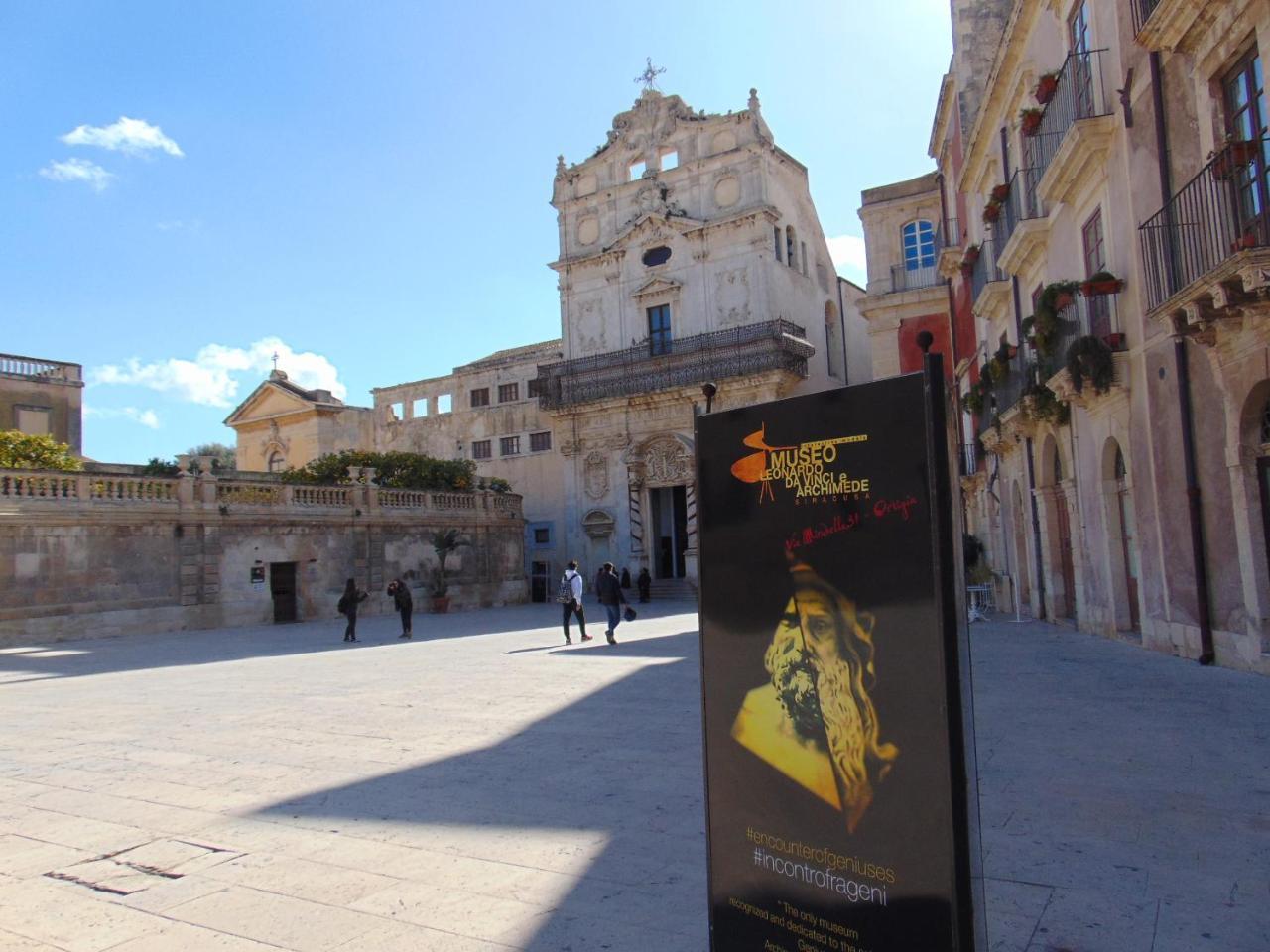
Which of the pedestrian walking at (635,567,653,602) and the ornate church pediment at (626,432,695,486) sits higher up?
the ornate church pediment at (626,432,695,486)

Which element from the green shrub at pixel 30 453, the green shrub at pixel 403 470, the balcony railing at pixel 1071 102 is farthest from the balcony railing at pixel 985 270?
the green shrub at pixel 30 453

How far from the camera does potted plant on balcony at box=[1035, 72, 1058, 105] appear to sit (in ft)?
44.8

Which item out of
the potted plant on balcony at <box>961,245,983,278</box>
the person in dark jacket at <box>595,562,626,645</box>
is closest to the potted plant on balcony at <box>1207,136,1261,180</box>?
the person in dark jacket at <box>595,562,626,645</box>

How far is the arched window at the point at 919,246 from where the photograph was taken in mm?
27328

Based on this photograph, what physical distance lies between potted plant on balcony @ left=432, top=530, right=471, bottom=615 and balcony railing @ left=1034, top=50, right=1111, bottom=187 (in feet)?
70.1

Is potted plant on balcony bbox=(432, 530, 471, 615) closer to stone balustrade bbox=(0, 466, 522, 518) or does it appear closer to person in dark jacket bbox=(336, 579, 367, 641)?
stone balustrade bbox=(0, 466, 522, 518)

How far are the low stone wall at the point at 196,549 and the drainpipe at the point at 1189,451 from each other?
2148cm

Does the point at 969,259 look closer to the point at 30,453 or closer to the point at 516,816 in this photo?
the point at 516,816

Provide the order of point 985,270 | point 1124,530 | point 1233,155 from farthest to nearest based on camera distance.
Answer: point 985,270
point 1124,530
point 1233,155

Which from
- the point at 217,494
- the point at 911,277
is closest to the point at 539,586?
the point at 217,494

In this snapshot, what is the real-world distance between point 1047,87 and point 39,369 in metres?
40.0

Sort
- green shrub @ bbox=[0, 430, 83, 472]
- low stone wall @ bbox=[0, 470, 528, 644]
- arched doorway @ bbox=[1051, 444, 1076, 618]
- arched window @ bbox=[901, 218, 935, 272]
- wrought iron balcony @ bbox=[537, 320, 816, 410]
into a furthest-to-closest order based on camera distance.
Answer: wrought iron balcony @ bbox=[537, 320, 816, 410]
arched window @ bbox=[901, 218, 935, 272]
green shrub @ bbox=[0, 430, 83, 472]
low stone wall @ bbox=[0, 470, 528, 644]
arched doorway @ bbox=[1051, 444, 1076, 618]

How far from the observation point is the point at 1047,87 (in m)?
13.8

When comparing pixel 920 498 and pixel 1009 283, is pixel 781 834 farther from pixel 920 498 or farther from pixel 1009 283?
pixel 1009 283
